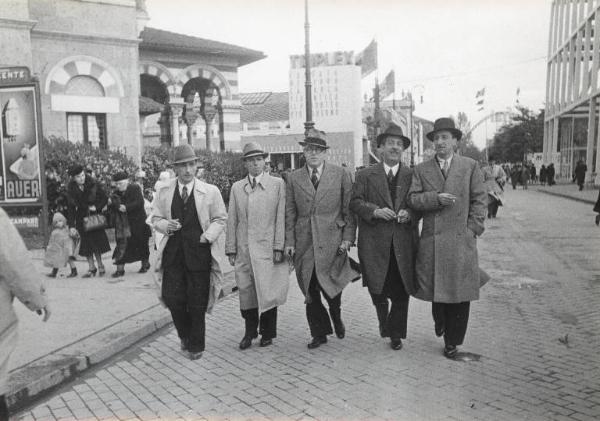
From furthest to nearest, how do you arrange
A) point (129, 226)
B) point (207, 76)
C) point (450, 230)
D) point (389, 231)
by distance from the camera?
point (207, 76) < point (129, 226) < point (389, 231) < point (450, 230)

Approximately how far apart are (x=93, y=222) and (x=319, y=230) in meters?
5.16

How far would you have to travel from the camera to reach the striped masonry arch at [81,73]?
1452cm

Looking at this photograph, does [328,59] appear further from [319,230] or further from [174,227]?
[174,227]

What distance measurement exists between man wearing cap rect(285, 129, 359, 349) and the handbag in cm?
481

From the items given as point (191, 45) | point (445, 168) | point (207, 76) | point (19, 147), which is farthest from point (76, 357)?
point (207, 76)

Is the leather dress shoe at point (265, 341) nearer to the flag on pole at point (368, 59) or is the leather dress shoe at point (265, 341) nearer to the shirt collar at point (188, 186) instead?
the shirt collar at point (188, 186)

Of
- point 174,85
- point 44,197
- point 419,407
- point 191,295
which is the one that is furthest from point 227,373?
point 174,85

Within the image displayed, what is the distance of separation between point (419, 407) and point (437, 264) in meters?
1.37

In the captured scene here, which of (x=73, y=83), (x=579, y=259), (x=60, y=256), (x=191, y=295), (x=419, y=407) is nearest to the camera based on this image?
(x=419, y=407)

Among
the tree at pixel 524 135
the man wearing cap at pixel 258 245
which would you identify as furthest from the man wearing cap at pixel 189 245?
the tree at pixel 524 135

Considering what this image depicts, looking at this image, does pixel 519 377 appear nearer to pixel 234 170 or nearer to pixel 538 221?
pixel 538 221

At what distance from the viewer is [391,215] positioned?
5195 millimetres

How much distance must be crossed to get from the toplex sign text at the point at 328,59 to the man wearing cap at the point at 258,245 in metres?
39.4

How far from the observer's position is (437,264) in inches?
198
